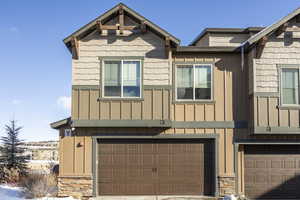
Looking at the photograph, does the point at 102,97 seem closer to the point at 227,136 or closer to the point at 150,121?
the point at 150,121

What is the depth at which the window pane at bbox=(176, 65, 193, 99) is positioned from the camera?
1426 centimetres

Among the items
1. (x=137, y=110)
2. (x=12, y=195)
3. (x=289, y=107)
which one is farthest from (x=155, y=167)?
(x=12, y=195)

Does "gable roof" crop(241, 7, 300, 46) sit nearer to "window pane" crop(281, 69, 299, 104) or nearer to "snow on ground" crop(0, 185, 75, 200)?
"window pane" crop(281, 69, 299, 104)

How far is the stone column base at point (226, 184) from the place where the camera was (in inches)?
544

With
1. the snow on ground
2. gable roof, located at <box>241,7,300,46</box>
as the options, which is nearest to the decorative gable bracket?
the snow on ground

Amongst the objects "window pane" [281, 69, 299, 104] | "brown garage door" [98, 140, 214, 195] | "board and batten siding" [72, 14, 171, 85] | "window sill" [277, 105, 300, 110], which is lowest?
"brown garage door" [98, 140, 214, 195]

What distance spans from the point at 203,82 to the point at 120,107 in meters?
3.35

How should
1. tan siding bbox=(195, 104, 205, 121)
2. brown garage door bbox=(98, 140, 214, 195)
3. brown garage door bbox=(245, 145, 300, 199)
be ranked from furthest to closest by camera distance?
brown garage door bbox=(245, 145, 300, 199)
tan siding bbox=(195, 104, 205, 121)
brown garage door bbox=(98, 140, 214, 195)

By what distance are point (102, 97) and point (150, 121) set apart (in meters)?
1.96

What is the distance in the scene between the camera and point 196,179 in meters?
14.1

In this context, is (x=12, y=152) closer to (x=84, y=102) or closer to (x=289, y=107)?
(x=84, y=102)

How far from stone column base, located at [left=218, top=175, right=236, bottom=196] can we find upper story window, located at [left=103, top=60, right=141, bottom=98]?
14.5 ft

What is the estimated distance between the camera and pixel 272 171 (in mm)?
14234

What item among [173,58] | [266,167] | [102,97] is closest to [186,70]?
[173,58]
